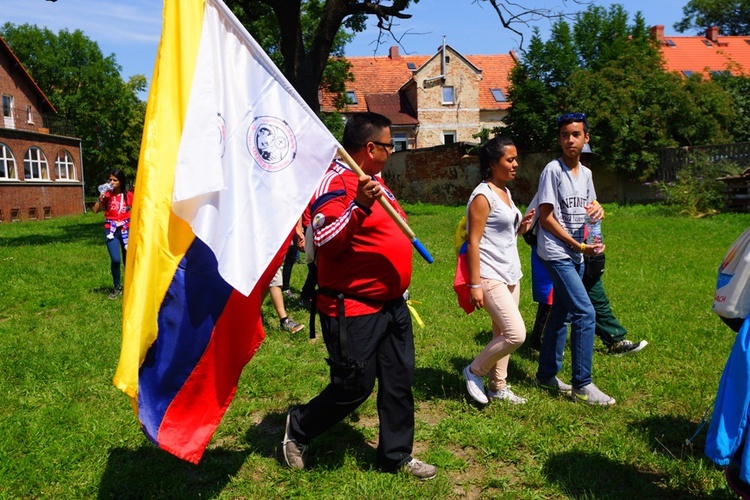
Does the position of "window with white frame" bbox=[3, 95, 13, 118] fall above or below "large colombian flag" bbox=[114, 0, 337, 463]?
above

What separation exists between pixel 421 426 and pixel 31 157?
131ft

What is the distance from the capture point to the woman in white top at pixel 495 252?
467 cm

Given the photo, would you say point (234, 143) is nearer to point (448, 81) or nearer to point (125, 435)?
point (125, 435)

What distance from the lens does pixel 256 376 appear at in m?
5.75

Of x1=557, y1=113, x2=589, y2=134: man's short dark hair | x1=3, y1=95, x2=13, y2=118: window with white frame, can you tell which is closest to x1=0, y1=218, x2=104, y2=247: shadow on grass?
x1=557, y1=113, x2=589, y2=134: man's short dark hair

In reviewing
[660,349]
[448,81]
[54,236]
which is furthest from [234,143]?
[448,81]

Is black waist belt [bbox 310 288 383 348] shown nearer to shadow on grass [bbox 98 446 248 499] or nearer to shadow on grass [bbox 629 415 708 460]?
shadow on grass [bbox 98 446 248 499]

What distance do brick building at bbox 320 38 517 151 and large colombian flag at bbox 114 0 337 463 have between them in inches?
1637

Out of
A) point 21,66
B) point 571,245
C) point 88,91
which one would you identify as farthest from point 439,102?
point 571,245

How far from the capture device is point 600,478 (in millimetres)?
3826

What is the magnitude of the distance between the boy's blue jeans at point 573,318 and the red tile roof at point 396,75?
44059mm

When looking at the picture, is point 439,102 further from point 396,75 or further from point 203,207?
point 203,207

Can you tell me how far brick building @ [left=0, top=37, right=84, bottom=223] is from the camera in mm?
36094

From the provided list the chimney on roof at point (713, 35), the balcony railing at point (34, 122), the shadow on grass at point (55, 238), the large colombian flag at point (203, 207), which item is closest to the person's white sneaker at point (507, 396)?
the large colombian flag at point (203, 207)
